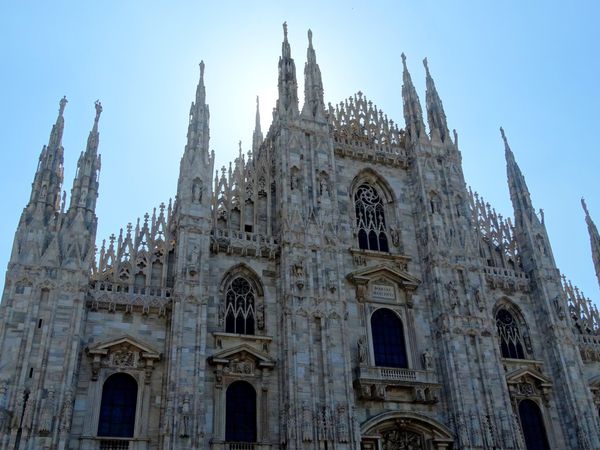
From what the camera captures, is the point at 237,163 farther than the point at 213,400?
Yes

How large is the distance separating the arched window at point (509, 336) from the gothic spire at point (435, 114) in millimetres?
8684

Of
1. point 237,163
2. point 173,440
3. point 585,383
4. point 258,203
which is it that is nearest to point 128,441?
point 173,440

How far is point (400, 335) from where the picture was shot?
78.3 ft

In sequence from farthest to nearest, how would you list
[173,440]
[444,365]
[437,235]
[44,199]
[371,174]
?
[371,174], [437,235], [444,365], [44,199], [173,440]

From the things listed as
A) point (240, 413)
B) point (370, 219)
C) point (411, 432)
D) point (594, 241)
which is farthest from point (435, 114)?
point (240, 413)

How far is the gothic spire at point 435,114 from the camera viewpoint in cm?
2962

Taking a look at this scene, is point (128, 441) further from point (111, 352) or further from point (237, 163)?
point (237, 163)

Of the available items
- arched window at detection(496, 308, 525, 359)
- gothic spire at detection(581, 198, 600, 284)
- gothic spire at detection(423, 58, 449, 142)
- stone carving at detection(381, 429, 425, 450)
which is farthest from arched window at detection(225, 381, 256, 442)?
gothic spire at detection(581, 198, 600, 284)

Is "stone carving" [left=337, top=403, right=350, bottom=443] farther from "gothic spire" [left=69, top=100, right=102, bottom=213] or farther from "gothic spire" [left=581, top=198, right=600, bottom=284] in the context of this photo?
"gothic spire" [left=581, top=198, right=600, bottom=284]

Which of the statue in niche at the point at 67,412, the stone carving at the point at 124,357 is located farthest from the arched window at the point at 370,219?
the statue in niche at the point at 67,412

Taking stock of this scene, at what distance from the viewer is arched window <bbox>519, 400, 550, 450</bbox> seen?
77.1ft

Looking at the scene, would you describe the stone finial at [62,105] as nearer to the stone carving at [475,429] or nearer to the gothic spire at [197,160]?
the gothic spire at [197,160]

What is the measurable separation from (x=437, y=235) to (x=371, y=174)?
4.11 m

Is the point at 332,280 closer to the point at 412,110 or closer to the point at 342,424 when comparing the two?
the point at 342,424
